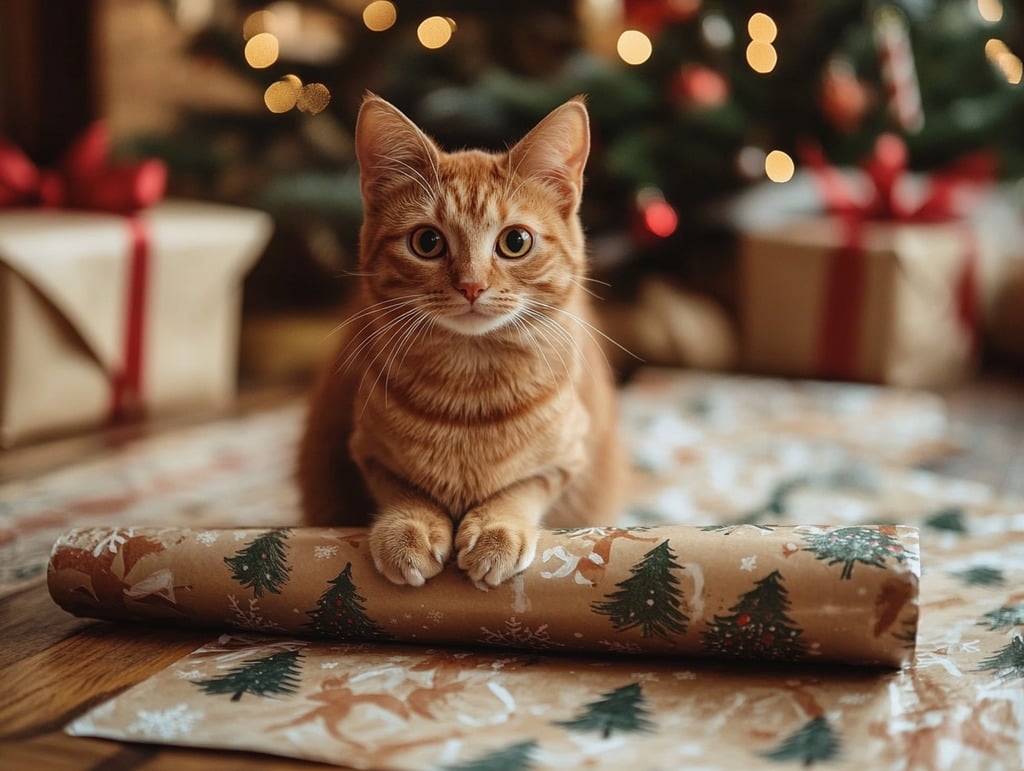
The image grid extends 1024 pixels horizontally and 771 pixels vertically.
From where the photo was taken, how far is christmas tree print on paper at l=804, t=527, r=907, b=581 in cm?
94

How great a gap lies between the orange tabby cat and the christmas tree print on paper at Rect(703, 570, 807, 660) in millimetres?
206

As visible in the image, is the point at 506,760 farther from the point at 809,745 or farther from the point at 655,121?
the point at 655,121

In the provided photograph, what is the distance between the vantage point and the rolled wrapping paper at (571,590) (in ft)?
3.06

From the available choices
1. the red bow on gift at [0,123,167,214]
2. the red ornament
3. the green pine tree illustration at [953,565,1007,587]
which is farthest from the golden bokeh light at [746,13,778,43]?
the green pine tree illustration at [953,565,1007,587]

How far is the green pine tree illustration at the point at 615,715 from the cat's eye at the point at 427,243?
1.55ft

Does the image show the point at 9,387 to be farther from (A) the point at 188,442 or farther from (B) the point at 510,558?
(B) the point at 510,558

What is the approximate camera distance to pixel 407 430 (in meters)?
1.07

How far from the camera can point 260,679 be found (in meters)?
0.94

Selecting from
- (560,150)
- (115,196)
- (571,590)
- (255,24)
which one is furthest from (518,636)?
(255,24)

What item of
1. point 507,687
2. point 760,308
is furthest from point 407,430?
point 760,308

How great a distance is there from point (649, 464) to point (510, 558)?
0.76 m

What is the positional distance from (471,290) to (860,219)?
154 centimetres

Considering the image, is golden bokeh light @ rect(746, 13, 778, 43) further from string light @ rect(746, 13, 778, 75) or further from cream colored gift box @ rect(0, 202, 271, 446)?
cream colored gift box @ rect(0, 202, 271, 446)

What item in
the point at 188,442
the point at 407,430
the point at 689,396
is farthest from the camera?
the point at 689,396
